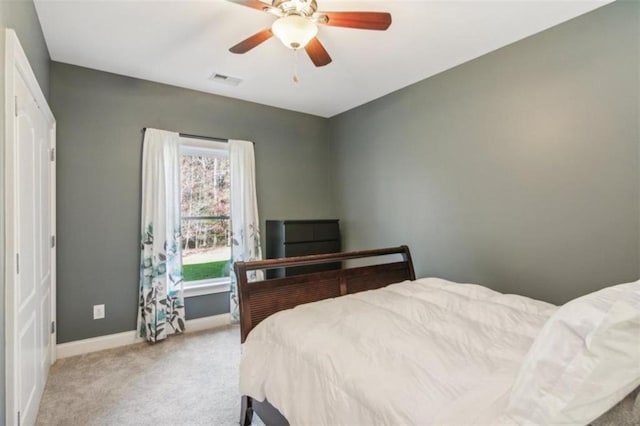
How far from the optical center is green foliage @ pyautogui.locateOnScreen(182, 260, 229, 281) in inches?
141

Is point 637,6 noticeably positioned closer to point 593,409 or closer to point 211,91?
point 593,409

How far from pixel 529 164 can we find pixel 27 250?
11.0 feet

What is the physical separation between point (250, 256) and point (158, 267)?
0.94 metres

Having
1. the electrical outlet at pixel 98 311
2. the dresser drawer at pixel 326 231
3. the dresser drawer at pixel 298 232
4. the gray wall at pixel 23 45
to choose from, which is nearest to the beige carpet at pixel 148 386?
the electrical outlet at pixel 98 311

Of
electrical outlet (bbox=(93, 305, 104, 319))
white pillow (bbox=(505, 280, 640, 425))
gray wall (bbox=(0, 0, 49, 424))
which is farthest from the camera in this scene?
electrical outlet (bbox=(93, 305, 104, 319))

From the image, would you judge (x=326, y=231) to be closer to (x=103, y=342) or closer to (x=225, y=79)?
(x=225, y=79)

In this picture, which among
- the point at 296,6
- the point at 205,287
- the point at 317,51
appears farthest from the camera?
→ the point at 205,287

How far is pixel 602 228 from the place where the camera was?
2205 millimetres

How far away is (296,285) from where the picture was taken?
2.11 metres

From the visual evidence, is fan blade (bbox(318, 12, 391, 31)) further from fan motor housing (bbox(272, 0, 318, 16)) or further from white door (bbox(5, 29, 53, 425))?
white door (bbox(5, 29, 53, 425))

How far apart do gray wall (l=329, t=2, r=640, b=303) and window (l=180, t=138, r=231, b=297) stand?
186cm

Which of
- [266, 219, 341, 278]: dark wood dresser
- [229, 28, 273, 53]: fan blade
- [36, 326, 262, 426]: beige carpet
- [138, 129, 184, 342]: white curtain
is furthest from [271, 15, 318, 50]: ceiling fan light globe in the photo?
[36, 326, 262, 426]: beige carpet

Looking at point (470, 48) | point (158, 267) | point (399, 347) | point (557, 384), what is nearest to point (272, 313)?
point (399, 347)

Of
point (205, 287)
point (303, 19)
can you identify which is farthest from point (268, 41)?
point (205, 287)
